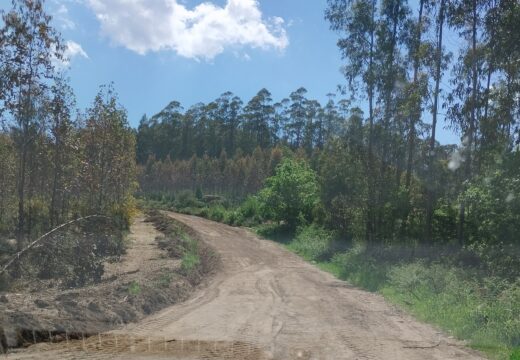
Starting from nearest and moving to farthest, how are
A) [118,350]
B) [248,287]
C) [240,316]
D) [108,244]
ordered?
1. [118,350]
2. [240,316]
3. [248,287]
4. [108,244]

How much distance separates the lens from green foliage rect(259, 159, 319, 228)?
4034cm

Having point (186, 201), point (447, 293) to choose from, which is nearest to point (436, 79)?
point (447, 293)

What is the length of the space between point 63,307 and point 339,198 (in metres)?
24.1

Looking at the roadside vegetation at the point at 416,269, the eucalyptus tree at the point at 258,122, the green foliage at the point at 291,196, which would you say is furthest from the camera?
the eucalyptus tree at the point at 258,122

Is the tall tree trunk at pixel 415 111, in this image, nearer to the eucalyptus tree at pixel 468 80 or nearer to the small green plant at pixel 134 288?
the eucalyptus tree at pixel 468 80

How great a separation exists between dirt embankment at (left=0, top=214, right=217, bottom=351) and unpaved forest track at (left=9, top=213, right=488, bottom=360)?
15.8 inches

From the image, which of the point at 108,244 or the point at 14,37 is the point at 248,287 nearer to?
the point at 108,244

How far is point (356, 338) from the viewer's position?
10359 millimetres

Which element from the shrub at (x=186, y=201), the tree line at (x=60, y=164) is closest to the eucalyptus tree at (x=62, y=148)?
the tree line at (x=60, y=164)

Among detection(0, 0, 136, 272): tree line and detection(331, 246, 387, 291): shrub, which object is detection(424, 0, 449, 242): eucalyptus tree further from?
detection(0, 0, 136, 272): tree line

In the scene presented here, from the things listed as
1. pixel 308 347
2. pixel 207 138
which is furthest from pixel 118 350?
pixel 207 138

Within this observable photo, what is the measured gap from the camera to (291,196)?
40469 mm

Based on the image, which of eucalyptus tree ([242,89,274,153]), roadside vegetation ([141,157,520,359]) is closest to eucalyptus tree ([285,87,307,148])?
eucalyptus tree ([242,89,274,153])

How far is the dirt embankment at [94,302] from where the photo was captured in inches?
371
